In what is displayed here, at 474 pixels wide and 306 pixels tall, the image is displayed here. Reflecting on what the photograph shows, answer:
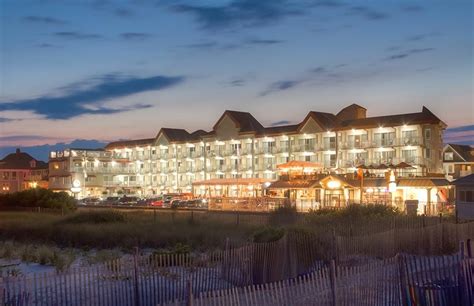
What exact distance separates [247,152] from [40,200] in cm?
3928

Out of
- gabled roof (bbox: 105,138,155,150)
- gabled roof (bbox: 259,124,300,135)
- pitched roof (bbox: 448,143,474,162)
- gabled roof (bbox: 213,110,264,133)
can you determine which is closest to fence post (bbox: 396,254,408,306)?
gabled roof (bbox: 259,124,300,135)

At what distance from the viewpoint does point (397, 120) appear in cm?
7169

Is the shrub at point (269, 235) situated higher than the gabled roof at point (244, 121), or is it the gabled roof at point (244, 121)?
the gabled roof at point (244, 121)

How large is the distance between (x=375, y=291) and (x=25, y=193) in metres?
50.2

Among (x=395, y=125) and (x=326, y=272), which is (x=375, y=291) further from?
(x=395, y=125)

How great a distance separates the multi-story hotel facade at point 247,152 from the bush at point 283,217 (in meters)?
31.8

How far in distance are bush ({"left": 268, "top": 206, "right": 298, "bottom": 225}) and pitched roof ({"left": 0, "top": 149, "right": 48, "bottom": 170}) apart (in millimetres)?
106512

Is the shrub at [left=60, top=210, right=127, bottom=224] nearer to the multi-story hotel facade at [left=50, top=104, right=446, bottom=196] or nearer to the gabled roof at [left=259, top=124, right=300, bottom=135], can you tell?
the multi-story hotel facade at [left=50, top=104, right=446, bottom=196]

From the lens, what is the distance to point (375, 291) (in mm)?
12695

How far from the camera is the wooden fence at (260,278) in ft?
37.3

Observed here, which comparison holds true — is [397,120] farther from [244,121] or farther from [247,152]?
[244,121]

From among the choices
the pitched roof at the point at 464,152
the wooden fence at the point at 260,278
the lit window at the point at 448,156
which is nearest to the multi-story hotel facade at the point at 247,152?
the lit window at the point at 448,156

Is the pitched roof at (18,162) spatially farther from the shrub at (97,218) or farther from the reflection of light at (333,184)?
the shrub at (97,218)

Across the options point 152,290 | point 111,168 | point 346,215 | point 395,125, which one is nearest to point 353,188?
point 395,125
